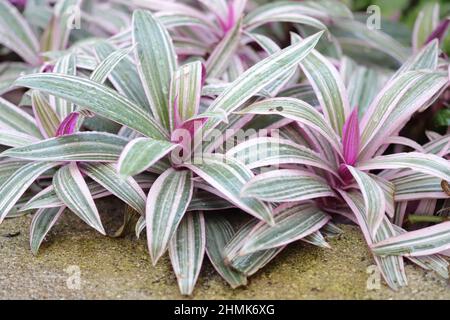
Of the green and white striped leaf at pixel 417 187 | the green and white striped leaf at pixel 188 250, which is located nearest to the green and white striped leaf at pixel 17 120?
the green and white striped leaf at pixel 188 250

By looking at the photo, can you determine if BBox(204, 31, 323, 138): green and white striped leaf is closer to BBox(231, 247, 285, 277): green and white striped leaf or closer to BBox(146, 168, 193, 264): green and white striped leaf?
BBox(146, 168, 193, 264): green and white striped leaf

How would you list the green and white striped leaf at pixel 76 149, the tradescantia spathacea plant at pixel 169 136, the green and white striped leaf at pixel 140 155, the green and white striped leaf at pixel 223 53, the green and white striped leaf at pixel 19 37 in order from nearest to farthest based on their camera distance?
1. the green and white striped leaf at pixel 140 155
2. the tradescantia spathacea plant at pixel 169 136
3. the green and white striped leaf at pixel 76 149
4. the green and white striped leaf at pixel 223 53
5. the green and white striped leaf at pixel 19 37

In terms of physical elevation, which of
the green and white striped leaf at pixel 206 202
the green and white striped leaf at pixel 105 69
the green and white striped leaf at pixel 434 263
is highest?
the green and white striped leaf at pixel 105 69

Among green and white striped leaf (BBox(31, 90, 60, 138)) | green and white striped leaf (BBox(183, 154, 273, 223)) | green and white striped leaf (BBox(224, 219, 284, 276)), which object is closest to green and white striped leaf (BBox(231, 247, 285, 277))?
green and white striped leaf (BBox(224, 219, 284, 276))

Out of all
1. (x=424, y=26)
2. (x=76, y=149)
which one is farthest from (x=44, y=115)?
(x=424, y=26)

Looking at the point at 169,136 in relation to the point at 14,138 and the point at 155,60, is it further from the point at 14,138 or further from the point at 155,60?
the point at 14,138

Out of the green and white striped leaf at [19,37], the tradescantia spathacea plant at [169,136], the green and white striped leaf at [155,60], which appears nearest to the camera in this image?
the tradescantia spathacea plant at [169,136]

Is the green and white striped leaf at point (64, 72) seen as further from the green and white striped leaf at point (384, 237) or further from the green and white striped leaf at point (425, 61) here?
the green and white striped leaf at point (425, 61)
